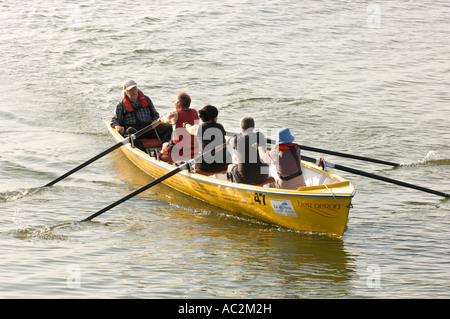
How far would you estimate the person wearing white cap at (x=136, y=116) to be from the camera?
1180cm

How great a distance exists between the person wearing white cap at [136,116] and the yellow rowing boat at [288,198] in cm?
155

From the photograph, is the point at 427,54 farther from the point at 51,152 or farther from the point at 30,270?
the point at 30,270

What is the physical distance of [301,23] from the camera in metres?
23.1

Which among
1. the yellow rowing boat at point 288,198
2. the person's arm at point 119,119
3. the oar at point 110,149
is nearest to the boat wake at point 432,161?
the yellow rowing boat at point 288,198

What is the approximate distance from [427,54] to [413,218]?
12337 mm

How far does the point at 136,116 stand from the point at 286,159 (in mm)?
4430

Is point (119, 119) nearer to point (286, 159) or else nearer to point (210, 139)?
point (210, 139)

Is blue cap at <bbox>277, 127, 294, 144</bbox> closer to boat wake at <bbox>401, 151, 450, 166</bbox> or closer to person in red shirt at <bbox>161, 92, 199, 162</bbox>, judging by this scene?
person in red shirt at <bbox>161, 92, 199, 162</bbox>

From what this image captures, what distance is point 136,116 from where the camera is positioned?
1193 cm

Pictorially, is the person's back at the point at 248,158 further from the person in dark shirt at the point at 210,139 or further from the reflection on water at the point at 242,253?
the reflection on water at the point at 242,253

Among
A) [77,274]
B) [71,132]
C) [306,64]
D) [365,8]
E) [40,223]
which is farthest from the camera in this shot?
[365,8]

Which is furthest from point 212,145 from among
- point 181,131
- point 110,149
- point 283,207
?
point 110,149

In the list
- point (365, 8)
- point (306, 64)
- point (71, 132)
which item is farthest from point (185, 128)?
point (365, 8)
